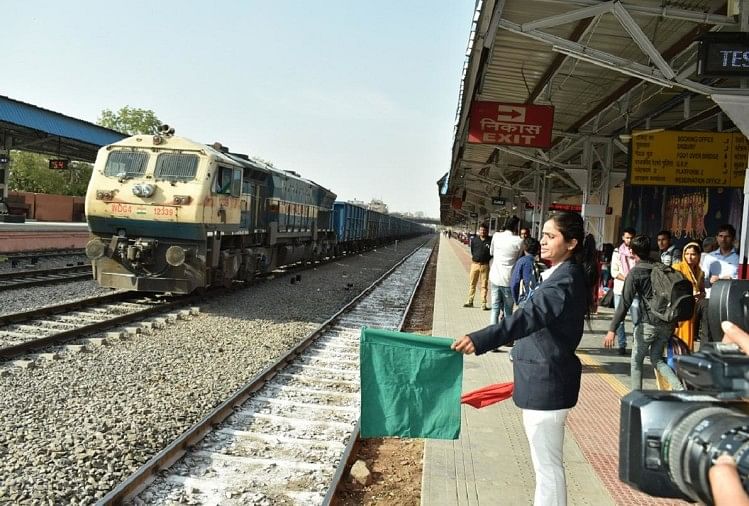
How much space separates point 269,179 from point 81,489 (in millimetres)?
12964

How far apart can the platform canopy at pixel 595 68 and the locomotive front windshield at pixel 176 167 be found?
523cm

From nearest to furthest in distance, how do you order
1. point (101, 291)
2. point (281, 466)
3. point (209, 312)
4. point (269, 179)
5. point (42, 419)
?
point (281, 466), point (42, 419), point (209, 312), point (101, 291), point (269, 179)

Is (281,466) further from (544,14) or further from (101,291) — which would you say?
(101,291)

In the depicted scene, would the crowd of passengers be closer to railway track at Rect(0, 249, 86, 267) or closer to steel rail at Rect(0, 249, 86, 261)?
railway track at Rect(0, 249, 86, 267)

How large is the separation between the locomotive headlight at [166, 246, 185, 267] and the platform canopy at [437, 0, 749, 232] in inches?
222

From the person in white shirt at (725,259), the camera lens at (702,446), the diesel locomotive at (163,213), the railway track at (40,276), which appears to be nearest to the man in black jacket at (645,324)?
the person in white shirt at (725,259)

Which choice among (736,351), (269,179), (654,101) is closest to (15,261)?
(269,179)

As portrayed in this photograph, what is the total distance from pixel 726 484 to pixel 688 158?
1053 centimetres

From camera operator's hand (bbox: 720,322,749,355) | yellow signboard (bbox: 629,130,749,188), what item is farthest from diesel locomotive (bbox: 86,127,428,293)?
camera operator's hand (bbox: 720,322,749,355)

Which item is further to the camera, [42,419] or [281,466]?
[42,419]

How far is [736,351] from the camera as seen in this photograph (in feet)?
6.49

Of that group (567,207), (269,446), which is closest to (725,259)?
(269,446)

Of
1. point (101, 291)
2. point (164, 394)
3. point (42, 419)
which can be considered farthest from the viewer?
point (101, 291)

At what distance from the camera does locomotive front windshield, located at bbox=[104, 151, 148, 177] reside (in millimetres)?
12070
